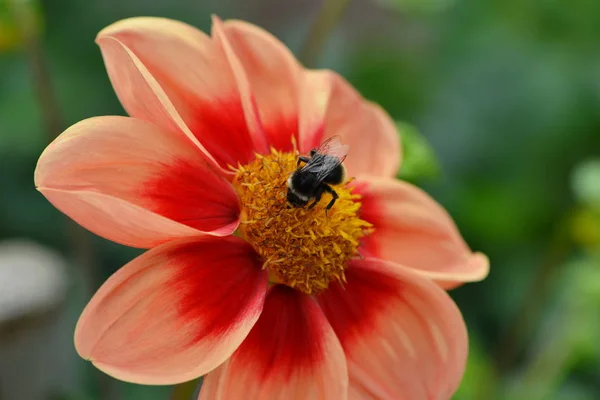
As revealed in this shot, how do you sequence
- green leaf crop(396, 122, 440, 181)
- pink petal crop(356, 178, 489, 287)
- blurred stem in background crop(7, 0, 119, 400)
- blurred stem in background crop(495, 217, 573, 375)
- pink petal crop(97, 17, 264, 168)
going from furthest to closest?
1. blurred stem in background crop(495, 217, 573, 375)
2. blurred stem in background crop(7, 0, 119, 400)
3. green leaf crop(396, 122, 440, 181)
4. pink petal crop(356, 178, 489, 287)
5. pink petal crop(97, 17, 264, 168)

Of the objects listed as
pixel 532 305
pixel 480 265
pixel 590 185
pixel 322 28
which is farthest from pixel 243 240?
pixel 532 305

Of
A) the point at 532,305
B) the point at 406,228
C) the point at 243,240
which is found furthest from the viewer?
the point at 532,305

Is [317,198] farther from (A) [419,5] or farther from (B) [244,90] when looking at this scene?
(A) [419,5]

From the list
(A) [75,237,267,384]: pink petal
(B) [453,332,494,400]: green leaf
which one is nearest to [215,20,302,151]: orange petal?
(A) [75,237,267,384]: pink petal

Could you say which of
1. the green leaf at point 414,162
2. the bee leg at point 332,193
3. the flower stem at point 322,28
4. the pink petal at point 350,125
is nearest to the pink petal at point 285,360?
the bee leg at point 332,193

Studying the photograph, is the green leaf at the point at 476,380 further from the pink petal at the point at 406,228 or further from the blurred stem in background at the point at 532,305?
the pink petal at the point at 406,228

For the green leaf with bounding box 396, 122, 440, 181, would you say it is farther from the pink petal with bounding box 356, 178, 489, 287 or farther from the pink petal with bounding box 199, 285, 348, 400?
the pink petal with bounding box 199, 285, 348, 400
